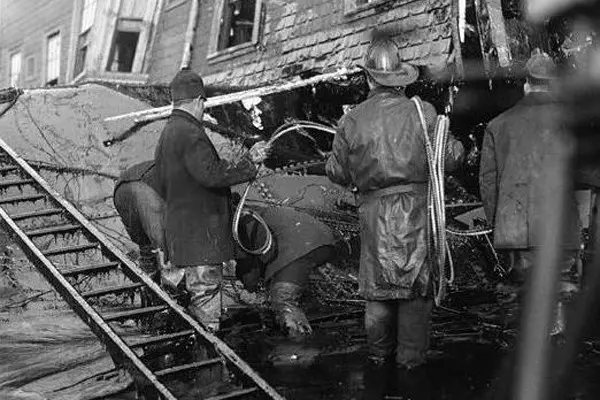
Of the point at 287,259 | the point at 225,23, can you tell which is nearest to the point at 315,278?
the point at 287,259

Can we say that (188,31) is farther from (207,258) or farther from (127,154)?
(207,258)

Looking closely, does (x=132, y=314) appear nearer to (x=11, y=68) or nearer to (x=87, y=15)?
(x=87, y=15)

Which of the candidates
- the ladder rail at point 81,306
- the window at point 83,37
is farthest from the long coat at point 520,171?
the window at point 83,37

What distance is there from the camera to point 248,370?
4.21 meters

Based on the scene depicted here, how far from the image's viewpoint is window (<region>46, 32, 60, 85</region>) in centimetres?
1830

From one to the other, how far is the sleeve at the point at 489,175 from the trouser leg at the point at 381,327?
1127mm

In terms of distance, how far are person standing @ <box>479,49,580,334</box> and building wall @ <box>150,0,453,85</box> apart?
10.7 feet

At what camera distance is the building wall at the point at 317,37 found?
28.1 feet

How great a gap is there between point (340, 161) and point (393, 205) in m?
0.60

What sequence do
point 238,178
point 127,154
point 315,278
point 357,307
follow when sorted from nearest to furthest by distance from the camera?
point 238,178, point 357,307, point 315,278, point 127,154

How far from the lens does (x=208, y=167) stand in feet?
17.3

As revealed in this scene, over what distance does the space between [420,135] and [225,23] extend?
8.71 m

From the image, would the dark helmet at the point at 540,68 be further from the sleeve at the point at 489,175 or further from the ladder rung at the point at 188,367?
the ladder rung at the point at 188,367

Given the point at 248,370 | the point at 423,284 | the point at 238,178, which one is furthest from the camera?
the point at 238,178
